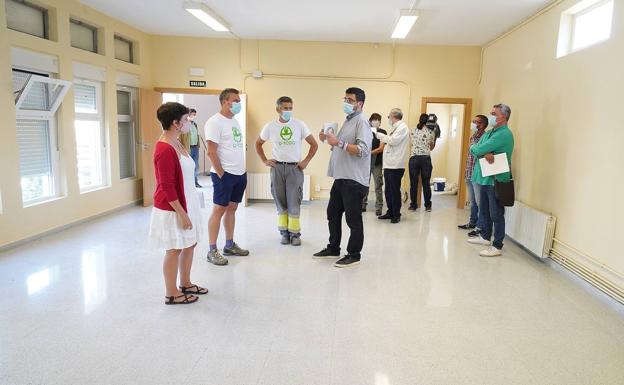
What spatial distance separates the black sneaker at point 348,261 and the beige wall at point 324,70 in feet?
12.0

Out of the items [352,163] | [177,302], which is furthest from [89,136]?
[352,163]

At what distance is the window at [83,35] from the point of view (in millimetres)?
5018

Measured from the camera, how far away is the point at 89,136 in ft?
18.1

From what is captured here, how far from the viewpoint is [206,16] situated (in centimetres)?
513

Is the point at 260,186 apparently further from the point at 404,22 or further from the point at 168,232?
the point at 168,232

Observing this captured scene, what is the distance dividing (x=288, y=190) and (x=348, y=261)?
974 millimetres

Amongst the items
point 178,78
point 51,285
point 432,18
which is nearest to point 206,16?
point 178,78

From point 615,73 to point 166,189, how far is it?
11.3 feet

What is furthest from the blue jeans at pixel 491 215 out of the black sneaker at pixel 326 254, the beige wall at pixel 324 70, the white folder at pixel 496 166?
the beige wall at pixel 324 70

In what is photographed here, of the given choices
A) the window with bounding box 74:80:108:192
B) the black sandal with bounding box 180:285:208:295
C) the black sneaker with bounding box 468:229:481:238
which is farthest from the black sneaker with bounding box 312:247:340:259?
the window with bounding box 74:80:108:192

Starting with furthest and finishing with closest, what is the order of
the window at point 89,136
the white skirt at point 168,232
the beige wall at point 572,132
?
the window at point 89,136 < the beige wall at point 572,132 < the white skirt at point 168,232

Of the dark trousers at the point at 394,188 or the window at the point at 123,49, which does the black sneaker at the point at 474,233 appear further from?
the window at the point at 123,49

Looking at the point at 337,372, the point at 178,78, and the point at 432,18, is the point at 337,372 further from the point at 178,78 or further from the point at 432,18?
the point at 178,78

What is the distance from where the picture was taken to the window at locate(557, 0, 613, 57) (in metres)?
3.63
